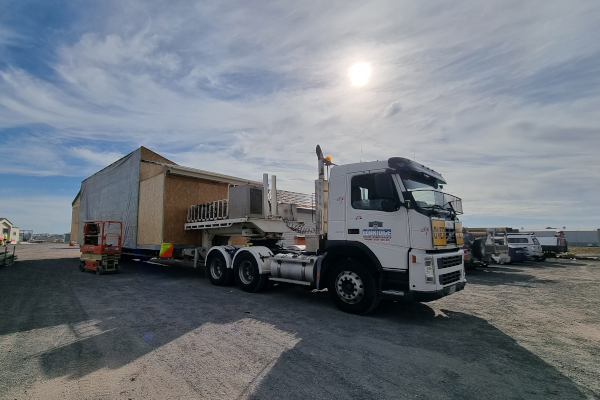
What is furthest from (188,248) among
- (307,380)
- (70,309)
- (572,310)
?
(572,310)

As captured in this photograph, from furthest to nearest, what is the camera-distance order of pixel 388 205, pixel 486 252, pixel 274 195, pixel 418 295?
1. pixel 486 252
2. pixel 274 195
3. pixel 388 205
4. pixel 418 295

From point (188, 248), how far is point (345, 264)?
684 centimetres

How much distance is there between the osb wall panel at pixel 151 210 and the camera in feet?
36.3

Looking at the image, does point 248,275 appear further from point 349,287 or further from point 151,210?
point 151,210

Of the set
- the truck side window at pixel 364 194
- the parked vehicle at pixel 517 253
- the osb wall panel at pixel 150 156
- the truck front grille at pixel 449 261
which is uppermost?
the osb wall panel at pixel 150 156

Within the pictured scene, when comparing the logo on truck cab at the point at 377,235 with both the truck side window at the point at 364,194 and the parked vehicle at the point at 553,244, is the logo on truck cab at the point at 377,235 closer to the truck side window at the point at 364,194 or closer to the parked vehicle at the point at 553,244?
the truck side window at the point at 364,194

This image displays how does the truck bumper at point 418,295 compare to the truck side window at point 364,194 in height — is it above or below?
below

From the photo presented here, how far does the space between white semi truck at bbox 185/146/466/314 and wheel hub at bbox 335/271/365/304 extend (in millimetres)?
19

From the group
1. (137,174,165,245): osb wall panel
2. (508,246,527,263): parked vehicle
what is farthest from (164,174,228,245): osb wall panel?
(508,246,527,263): parked vehicle

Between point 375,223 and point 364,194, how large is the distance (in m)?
0.66

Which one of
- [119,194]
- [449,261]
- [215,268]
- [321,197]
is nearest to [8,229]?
[119,194]

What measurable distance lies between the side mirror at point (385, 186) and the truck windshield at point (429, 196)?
0.30m

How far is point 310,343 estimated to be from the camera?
4676mm

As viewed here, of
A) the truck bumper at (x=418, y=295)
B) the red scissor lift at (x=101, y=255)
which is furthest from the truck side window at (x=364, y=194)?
the red scissor lift at (x=101, y=255)
